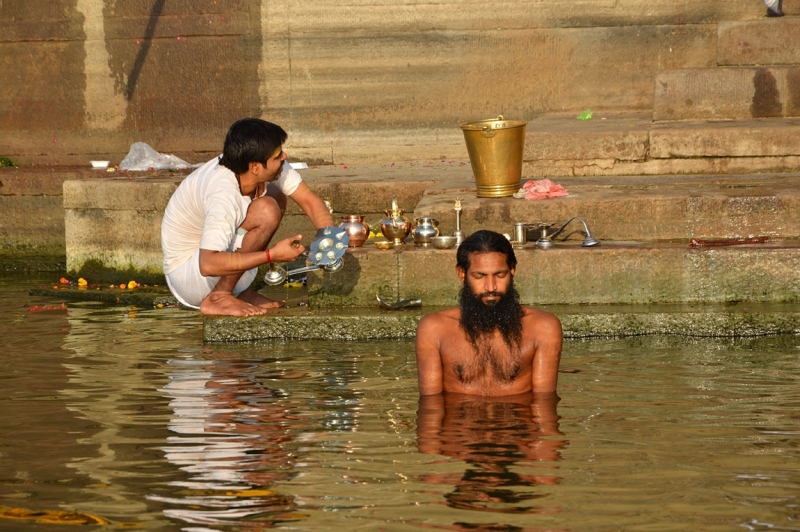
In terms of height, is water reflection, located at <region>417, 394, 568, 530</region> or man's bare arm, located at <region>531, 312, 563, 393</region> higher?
man's bare arm, located at <region>531, 312, 563, 393</region>

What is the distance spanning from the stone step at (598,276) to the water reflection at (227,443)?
1.10 metres

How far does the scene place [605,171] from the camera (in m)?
10.4

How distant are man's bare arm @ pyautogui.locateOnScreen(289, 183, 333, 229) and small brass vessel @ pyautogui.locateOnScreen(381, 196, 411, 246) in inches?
16.4

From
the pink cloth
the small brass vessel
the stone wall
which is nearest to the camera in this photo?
the small brass vessel

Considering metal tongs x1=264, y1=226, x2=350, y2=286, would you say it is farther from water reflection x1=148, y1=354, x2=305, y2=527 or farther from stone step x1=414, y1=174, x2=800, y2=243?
stone step x1=414, y1=174, x2=800, y2=243

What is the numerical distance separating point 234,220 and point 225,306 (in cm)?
57

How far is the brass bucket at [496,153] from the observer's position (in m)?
8.71

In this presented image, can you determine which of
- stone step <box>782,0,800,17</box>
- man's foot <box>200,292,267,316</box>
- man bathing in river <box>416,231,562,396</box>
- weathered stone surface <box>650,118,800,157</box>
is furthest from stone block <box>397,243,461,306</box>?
stone step <box>782,0,800,17</box>

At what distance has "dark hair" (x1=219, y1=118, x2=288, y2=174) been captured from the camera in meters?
7.55

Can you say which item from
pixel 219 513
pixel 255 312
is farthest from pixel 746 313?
pixel 219 513

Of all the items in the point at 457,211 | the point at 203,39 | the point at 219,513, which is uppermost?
the point at 203,39

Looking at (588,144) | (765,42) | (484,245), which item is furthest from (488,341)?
(765,42)

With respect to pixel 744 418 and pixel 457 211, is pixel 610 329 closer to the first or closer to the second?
pixel 457 211

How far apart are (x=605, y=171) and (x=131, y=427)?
5.61m
